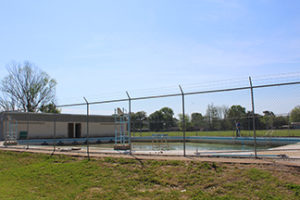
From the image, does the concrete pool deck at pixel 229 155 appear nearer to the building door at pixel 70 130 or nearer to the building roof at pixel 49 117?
the building roof at pixel 49 117

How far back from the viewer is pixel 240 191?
17.6 ft

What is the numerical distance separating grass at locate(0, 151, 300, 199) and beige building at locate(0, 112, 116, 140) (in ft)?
54.5

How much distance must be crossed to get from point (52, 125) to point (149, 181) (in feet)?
81.6

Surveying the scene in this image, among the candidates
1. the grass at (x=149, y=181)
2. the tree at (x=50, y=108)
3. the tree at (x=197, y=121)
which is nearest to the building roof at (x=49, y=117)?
the tree at (x=50, y=108)

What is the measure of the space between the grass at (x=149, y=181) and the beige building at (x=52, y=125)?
16.6 metres

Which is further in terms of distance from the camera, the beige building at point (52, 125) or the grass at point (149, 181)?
the beige building at point (52, 125)

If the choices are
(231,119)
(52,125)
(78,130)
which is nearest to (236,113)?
(231,119)

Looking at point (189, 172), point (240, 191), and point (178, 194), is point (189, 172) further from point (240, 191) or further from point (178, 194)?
point (240, 191)

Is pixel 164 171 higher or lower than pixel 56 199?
higher

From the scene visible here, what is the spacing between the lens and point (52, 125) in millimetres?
28938

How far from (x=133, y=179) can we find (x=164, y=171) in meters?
0.87

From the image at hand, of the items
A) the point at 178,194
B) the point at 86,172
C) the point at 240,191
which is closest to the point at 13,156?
the point at 86,172

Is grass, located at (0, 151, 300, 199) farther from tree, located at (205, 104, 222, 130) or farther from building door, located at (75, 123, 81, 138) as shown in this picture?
building door, located at (75, 123, 81, 138)

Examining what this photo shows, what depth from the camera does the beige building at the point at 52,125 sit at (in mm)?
25250
